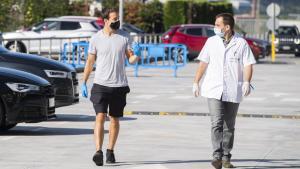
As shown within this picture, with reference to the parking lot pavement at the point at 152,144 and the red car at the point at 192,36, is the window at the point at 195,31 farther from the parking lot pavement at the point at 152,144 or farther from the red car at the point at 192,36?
the parking lot pavement at the point at 152,144

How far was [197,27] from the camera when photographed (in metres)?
45.7

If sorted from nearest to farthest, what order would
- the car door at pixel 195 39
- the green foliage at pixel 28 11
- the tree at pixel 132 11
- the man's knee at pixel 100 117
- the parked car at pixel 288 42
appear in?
the man's knee at pixel 100 117, the green foliage at pixel 28 11, the car door at pixel 195 39, the parked car at pixel 288 42, the tree at pixel 132 11

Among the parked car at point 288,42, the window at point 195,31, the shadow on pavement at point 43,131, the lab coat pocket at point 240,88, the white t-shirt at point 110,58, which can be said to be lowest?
the parked car at point 288,42

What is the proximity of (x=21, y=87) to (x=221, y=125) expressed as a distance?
13.3 feet

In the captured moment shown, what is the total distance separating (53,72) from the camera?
17.9m

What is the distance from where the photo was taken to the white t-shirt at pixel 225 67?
462 inches

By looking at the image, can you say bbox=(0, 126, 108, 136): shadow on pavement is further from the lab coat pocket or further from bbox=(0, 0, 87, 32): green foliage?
bbox=(0, 0, 87, 32): green foliage

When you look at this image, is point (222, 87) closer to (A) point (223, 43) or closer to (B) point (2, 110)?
(A) point (223, 43)

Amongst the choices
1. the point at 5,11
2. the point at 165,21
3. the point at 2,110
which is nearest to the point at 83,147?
the point at 2,110

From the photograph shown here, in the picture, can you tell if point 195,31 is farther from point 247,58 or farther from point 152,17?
point 247,58

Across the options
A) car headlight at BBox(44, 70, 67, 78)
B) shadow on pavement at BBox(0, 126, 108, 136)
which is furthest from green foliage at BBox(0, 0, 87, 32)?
shadow on pavement at BBox(0, 126, 108, 136)

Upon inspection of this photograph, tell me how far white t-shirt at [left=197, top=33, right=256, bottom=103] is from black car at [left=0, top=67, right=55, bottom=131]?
12.3 ft

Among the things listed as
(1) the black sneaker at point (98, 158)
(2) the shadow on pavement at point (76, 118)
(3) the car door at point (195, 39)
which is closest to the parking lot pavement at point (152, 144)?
(2) the shadow on pavement at point (76, 118)

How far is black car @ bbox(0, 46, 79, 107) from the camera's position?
1764 cm
